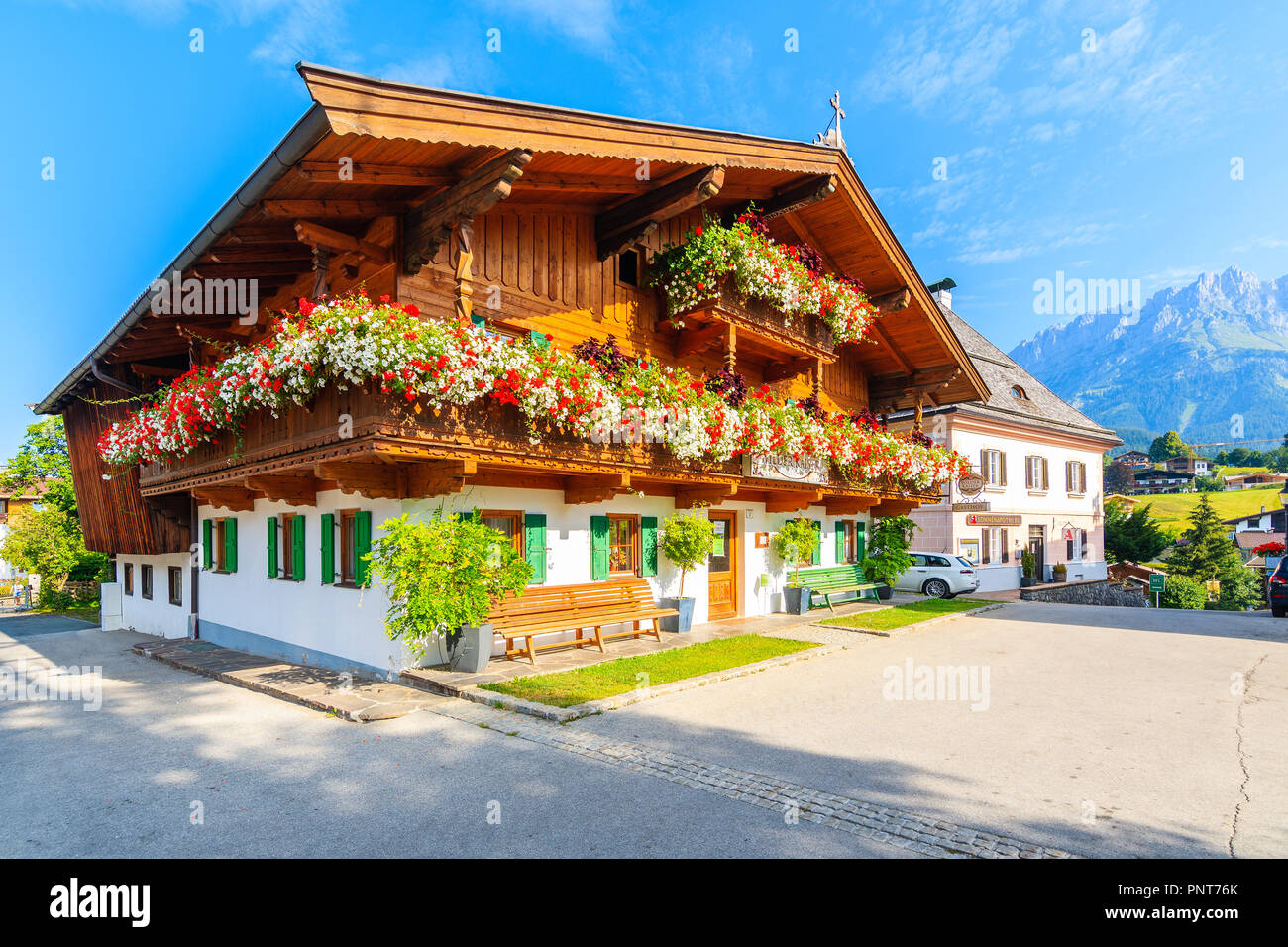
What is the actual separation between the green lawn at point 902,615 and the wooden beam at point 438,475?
30.1 feet

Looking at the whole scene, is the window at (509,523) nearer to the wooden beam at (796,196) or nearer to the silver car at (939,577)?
the wooden beam at (796,196)

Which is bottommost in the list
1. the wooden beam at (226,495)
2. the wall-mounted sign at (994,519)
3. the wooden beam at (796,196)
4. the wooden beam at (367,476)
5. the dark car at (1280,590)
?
the dark car at (1280,590)

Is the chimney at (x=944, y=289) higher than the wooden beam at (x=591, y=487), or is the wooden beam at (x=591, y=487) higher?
the chimney at (x=944, y=289)

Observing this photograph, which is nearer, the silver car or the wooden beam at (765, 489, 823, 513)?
the wooden beam at (765, 489, 823, 513)

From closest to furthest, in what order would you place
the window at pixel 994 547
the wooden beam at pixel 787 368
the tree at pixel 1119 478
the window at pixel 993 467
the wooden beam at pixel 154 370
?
the wooden beam at pixel 154 370 < the wooden beam at pixel 787 368 < the window at pixel 993 467 < the window at pixel 994 547 < the tree at pixel 1119 478

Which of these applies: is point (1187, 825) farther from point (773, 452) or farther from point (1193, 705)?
point (773, 452)

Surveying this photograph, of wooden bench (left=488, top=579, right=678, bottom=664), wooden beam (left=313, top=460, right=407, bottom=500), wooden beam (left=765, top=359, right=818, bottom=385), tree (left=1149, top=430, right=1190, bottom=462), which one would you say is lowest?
wooden bench (left=488, top=579, right=678, bottom=664)

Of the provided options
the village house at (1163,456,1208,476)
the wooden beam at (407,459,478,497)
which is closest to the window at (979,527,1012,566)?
the wooden beam at (407,459,478,497)

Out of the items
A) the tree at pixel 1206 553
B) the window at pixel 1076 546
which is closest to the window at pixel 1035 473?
the window at pixel 1076 546

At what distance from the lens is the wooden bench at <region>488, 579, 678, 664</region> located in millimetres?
10453

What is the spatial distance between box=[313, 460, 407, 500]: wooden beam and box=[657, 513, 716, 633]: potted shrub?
5.49m

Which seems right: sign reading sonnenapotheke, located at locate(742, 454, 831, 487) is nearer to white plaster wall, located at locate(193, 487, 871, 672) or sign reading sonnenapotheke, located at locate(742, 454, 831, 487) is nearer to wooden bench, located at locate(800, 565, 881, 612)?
white plaster wall, located at locate(193, 487, 871, 672)

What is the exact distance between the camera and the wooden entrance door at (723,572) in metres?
16.0
